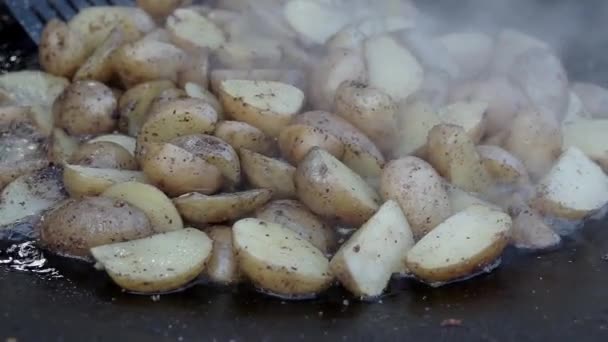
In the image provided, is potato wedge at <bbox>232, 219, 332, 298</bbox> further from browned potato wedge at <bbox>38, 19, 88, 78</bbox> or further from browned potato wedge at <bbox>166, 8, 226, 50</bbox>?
browned potato wedge at <bbox>38, 19, 88, 78</bbox>

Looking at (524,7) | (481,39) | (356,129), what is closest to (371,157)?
(356,129)

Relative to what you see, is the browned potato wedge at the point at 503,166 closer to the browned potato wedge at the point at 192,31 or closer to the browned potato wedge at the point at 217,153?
the browned potato wedge at the point at 217,153

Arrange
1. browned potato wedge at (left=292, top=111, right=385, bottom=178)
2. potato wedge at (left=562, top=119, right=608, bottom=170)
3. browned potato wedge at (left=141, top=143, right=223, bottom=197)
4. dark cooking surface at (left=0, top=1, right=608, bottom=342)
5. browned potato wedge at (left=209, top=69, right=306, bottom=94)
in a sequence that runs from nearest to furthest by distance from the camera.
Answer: dark cooking surface at (left=0, top=1, right=608, bottom=342), browned potato wedge at (left=141, top=143, right=223, bottom=197), browned potato wedge at (left=292, top=111, right=385, bottom=178), potato wedge at (left=562, top=119, right=608, bottom=170), browned potato wedge at (left=209, top=69, right=306, bottom=94)

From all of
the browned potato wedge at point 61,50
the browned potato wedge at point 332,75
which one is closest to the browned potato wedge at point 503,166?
the browned potato wedge at point 332,75

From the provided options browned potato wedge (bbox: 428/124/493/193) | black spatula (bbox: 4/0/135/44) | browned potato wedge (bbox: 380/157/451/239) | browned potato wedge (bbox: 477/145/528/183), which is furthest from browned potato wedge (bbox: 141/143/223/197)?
black spatula (bbox: 4/0/135/44)


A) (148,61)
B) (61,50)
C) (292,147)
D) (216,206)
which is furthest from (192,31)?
(216,206)

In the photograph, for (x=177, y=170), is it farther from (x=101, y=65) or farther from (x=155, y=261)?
(x=101, y=65)
